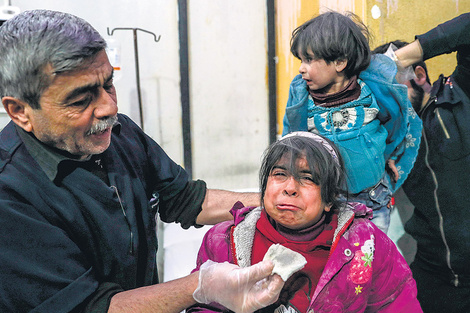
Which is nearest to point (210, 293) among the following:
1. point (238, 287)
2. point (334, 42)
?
point (238, 287)

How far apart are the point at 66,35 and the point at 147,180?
63cm

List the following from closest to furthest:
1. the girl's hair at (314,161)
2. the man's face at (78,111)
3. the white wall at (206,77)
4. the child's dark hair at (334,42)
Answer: the man's face at (78,111) < the girl's hair at (314,161) < the child's dark hair at (334,42) < the white wall at (206,77)

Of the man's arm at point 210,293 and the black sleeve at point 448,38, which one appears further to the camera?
the black sleeve at point 448,38

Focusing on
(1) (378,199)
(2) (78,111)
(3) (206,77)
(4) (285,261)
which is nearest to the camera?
(4) (285,261)

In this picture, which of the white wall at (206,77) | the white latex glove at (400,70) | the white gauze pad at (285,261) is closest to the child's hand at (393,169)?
the white latex glove at (400,70)

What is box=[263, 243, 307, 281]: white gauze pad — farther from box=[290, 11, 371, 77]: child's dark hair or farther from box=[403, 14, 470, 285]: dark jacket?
box=[403, 14, 470, 285]: dark jacket

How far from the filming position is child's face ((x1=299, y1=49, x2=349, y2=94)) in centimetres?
183

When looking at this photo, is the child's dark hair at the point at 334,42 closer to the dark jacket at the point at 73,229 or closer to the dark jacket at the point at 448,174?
the dark jacket at the point at 448,174

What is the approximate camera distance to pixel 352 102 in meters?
1.88

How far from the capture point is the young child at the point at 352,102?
1.82m

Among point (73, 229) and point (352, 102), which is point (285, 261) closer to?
point (73, 229)

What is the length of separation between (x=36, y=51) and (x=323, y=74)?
1.19 meters

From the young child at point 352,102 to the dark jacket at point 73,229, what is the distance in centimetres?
85

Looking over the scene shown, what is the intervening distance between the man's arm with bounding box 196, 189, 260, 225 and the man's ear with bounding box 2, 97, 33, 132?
0.75 m
